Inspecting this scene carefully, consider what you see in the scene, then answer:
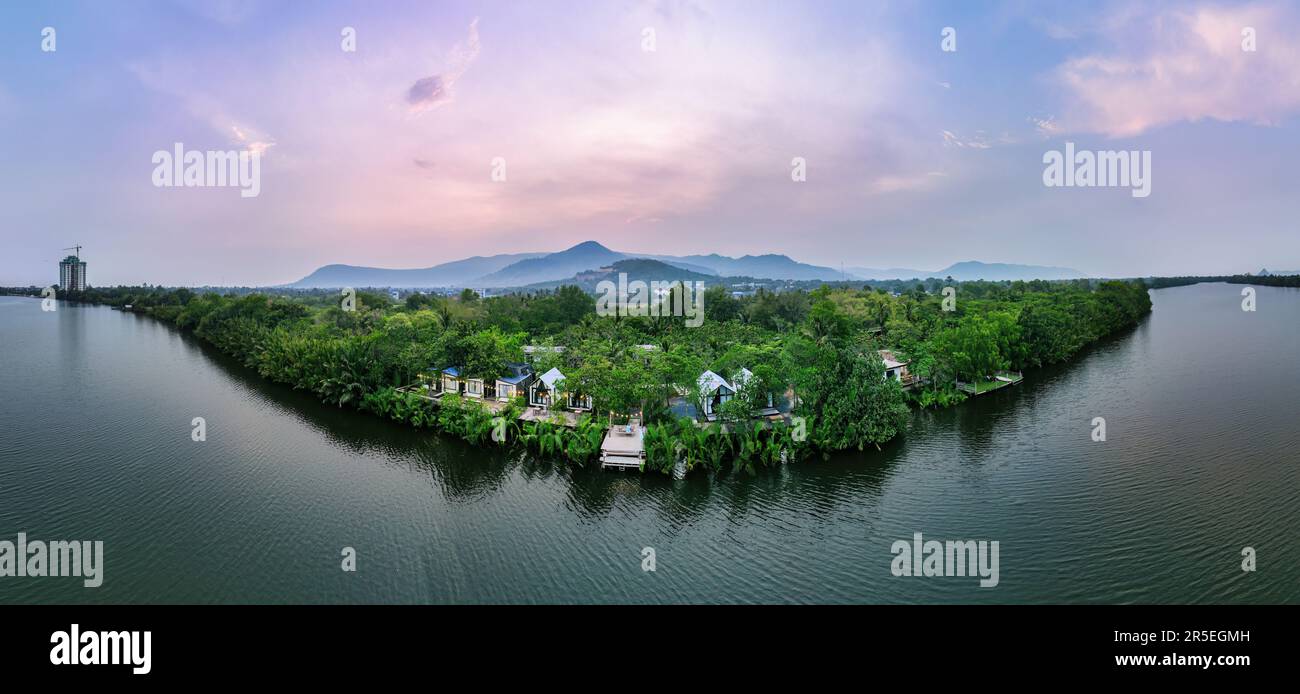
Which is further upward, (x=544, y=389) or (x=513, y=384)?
(x=513, y=384)

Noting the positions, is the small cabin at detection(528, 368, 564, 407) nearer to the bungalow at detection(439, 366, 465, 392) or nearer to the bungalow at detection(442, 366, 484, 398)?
the bungalow at detection(442, 366, 484, 398)

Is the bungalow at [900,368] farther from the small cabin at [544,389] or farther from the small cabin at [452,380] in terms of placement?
the small cabin at [452,380]

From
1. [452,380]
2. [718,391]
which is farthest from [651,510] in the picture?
[452,380]

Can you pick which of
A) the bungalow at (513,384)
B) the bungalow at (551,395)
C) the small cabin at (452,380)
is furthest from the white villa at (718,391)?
the small cabin at (452,380)

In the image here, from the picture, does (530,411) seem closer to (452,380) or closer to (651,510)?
(452,380)

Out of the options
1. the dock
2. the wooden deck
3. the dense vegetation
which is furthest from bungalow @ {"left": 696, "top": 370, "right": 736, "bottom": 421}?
the wooden deck
